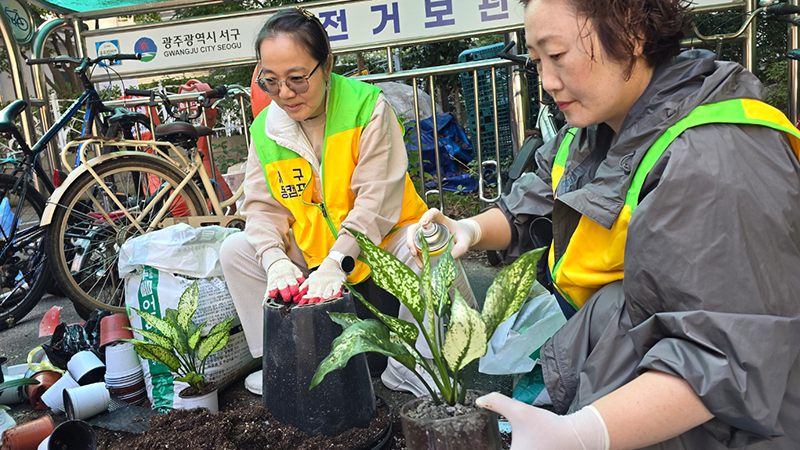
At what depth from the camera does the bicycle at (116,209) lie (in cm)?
304

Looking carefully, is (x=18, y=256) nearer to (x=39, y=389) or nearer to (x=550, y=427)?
(x=39, y=389)

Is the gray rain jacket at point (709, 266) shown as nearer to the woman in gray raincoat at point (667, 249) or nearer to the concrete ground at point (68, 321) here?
the woman in gray raincoat at point (667, 249)

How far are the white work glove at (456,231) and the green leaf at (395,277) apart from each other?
337 mm

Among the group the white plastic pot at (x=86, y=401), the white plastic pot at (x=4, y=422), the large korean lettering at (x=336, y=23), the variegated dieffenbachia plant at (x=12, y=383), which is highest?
the large korean lettering at (x=336, y=23)

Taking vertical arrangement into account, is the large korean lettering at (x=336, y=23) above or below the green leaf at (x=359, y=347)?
above

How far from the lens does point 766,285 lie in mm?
951

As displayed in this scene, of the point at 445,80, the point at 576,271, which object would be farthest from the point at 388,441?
the point at 445,80

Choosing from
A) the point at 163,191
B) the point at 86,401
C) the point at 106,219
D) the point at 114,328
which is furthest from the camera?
the point at 163,191

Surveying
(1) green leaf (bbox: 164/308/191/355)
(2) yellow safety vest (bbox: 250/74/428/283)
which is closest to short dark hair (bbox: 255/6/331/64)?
(2) yellow safety vest (bbox: 250/74/428/283)

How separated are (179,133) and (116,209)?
2.27 feet

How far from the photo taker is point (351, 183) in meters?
2.11

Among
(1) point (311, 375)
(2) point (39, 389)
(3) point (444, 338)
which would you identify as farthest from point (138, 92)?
(3) point (444, 338)

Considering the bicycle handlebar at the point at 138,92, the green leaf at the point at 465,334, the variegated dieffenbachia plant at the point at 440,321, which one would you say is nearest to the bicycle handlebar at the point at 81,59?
the bicycle handlebar at the point at 138,92

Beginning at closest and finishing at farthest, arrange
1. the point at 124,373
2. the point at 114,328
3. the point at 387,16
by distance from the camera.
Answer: the point at 124,373, the point at 114,328, the point at 387,16
